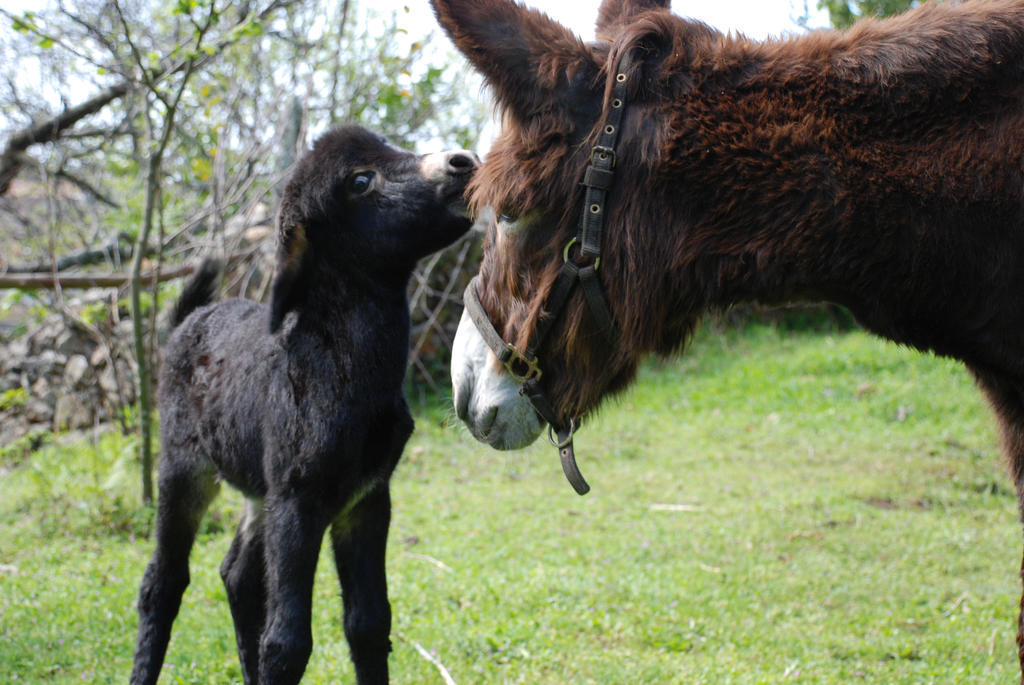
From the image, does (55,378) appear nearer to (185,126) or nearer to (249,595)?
(185,126)

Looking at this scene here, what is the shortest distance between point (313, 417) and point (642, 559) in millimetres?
3090

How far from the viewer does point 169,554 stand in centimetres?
330

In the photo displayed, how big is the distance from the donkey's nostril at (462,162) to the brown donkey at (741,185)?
110 cm

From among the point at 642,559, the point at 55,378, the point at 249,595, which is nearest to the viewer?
the point at 249,595

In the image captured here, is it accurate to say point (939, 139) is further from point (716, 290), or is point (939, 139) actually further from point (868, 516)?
point (868, 516)

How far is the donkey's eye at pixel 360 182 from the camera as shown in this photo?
3.09m

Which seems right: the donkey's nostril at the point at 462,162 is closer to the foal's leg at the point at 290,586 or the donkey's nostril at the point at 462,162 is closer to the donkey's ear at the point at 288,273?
the donkey's ear at the point at 288,273

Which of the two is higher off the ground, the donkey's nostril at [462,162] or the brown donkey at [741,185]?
the brown donkey at [741,185]

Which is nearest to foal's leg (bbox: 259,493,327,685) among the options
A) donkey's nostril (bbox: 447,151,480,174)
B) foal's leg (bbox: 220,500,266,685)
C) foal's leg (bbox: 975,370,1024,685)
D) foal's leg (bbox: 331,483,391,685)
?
foal's leg (bbox: 331,483,391,685)

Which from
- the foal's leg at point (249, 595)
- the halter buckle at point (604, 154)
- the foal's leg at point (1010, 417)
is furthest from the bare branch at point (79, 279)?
the foal's leg at point (1010, 417)

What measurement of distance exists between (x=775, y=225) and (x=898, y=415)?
8125mm

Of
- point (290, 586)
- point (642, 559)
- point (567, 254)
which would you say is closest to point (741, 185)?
point (567, 254)

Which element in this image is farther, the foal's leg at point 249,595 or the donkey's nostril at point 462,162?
the foal's leg at point 249,595

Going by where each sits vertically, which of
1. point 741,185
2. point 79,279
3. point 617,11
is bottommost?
point 79,279
